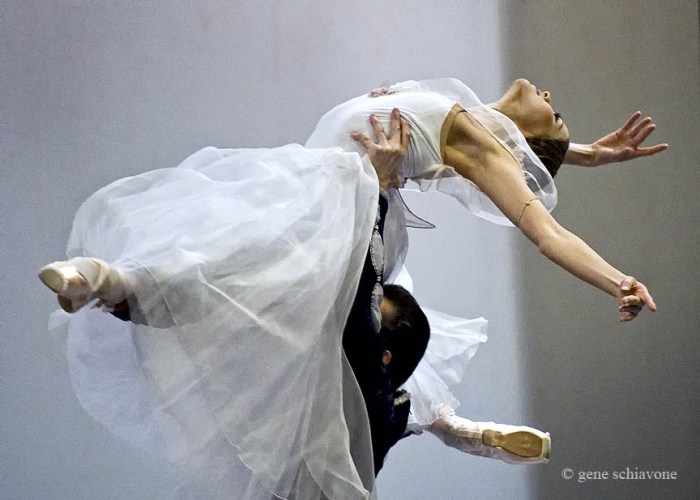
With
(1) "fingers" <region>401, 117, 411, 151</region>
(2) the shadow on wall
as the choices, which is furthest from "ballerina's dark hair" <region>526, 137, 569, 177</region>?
(2) the shadow on wall

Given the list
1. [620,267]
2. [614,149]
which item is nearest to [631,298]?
[614,149]

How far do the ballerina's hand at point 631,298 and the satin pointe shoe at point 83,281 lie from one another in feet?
2.14

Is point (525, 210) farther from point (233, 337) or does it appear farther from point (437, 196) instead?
point (437, 196)

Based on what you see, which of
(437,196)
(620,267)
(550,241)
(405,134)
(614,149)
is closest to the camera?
(550,241)

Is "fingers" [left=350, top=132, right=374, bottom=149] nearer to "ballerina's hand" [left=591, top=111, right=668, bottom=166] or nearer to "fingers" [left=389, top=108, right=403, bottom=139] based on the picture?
"fingers" [left=389, top=108, right=403, bottom=139]

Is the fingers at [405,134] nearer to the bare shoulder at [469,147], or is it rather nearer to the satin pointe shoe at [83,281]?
the bare shoulder at [469,147]

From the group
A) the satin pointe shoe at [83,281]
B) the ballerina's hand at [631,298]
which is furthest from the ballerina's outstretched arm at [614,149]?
the satin pointe shoe at [83,281]

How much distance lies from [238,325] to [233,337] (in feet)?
0.06

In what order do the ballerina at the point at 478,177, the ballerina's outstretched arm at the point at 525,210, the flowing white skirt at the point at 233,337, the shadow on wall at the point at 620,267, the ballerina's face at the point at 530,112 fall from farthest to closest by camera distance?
the shadow on wall at the point at 620,267, the ballerina's face at the point at 530,112, the ballerina at the point at 478,177, the ballerina's outstretched arm at the point at 525,210, the flowing white skirt at the point at 233,337

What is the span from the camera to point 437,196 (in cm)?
231

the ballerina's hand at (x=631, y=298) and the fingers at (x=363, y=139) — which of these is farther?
the fingers at (x=363, y=139)

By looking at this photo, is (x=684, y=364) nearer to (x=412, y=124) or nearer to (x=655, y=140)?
(x=655, y=140)

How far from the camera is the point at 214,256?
120 cm

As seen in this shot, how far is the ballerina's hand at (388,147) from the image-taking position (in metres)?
1.48
